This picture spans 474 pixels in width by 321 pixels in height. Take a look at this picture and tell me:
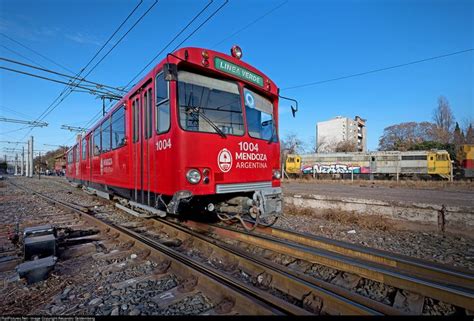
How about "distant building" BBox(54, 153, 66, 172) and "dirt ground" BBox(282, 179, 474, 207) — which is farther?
"distant building" BBox(54, 153, 66, 172)

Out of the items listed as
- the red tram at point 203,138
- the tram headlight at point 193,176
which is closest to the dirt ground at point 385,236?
the red tram at point 203,138

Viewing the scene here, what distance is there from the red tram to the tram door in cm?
2

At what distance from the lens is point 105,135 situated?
8.61 meters

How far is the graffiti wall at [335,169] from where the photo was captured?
107ft

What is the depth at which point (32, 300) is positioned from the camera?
305 centimetres

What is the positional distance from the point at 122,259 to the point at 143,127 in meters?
2.67

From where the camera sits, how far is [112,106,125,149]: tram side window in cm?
681

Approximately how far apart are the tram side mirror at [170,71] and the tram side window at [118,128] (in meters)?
3.40

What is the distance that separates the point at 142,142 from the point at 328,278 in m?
4.37

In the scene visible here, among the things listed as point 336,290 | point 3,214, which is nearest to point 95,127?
point 3,214

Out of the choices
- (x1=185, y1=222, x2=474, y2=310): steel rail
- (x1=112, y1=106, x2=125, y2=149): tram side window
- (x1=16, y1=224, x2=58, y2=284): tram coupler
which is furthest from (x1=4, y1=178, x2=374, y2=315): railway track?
(x1=112, y1=106, x2=125, y2=149): tram side window

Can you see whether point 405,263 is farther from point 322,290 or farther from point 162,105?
point 162,105

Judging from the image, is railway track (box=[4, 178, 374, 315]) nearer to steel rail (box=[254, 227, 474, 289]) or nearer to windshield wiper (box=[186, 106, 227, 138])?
steel rail (box=[254, 227, 474, 289])

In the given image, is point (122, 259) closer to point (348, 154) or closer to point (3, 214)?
point (3, 214)
